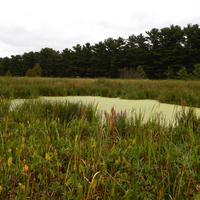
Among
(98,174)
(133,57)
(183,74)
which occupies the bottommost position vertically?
(98,174)

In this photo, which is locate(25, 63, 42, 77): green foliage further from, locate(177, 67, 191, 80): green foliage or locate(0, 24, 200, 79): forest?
locate(177, 67, 191, 80): green foliage

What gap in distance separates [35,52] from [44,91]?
4656cm

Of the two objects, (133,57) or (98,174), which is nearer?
(98,174)

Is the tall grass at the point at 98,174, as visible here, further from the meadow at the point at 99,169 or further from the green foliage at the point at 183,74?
the green foliage at the point at 183,74

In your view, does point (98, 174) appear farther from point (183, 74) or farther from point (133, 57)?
point (133, 57)

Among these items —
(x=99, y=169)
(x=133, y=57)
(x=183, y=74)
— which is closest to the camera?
(x=99, y=169)

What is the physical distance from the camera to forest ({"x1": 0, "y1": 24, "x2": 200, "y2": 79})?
25752mm

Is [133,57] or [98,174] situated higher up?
[133,57]

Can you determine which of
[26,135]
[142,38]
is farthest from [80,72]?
[26,135]

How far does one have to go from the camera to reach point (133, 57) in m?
31.1

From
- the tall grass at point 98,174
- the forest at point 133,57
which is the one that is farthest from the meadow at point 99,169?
the forest at point 133,57

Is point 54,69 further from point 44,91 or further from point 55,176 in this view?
point 55,176

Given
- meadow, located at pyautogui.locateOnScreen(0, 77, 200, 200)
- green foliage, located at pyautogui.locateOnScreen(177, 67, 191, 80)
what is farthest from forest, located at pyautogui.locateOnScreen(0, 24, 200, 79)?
meadow, located at pyautogui.locateOnScreen(0, 77, 200, 200)

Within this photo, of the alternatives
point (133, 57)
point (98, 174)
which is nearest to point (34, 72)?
point (133, 57)
